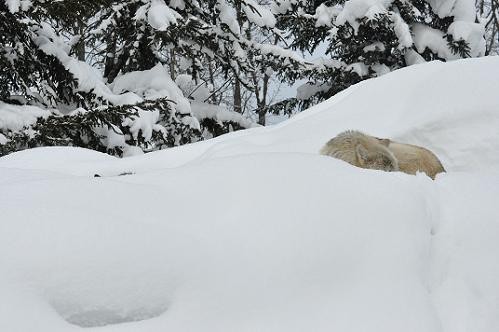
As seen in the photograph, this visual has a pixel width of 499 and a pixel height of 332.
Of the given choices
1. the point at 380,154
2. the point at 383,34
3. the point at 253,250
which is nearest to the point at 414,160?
the point at 380,154

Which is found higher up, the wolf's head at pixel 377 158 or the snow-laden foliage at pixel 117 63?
the snow-laden foliage at pixel 117 63

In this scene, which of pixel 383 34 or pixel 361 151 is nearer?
pixel 361 151

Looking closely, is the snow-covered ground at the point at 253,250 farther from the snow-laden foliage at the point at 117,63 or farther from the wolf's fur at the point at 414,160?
the snow-laden foliage at the point at 117,63

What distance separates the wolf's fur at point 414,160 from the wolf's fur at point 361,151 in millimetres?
86

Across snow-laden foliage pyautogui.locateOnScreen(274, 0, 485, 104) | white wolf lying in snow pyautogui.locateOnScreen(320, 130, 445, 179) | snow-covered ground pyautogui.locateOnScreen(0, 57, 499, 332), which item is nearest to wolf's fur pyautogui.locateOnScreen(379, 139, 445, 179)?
white wolf lying in snow pyautogui.locateOnScreen(320, 130, 445, 179)

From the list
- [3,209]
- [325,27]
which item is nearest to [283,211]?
[3,209]

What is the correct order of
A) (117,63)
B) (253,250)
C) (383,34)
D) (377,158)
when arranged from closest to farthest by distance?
(253,250) < (377,158) < (117,63) < (383,34)

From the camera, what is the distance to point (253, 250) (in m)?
1.52

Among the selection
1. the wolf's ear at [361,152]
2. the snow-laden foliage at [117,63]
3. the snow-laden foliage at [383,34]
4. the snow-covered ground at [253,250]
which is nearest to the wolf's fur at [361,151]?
the wolf's ear at [361,152]

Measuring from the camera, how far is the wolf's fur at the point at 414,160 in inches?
112

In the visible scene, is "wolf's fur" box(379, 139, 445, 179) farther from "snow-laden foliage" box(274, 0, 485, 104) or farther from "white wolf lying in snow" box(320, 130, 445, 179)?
"snow-laden foliage" box(274, 0, 485, 104)

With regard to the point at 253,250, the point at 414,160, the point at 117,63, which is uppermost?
the point at 117,63

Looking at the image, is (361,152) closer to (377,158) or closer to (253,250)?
(377,158)

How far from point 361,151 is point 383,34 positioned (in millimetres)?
7054
